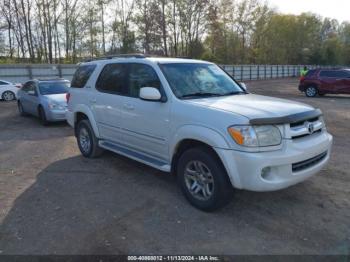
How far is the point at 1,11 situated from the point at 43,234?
30943 millimetres

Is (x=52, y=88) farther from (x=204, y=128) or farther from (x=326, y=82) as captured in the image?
(x=326, y=82)

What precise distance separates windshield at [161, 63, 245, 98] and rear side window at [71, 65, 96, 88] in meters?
2.08

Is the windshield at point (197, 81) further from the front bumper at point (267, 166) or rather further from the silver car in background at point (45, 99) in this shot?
the silver car in background at point (45, 99)

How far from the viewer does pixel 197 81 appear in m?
4.78

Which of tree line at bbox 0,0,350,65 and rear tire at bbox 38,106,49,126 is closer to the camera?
rear tire at bbox 38,106,49,126

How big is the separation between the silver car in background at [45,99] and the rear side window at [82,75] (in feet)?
12.7

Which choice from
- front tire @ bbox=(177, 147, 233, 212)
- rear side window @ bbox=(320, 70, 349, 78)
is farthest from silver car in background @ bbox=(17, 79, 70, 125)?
rear side window @ bbox=(320, 70, 349, 78)

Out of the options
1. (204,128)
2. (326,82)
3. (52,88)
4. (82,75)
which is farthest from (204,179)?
(326,82)

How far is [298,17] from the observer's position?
66688 millimetres

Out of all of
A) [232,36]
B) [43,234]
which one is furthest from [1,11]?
[232,36]

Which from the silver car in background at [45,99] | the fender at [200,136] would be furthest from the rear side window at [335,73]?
the fender at [200,136]

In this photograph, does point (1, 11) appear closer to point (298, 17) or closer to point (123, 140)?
point (123, 140)

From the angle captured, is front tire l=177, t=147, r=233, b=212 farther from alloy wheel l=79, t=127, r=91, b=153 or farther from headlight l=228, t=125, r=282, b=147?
alloy wheel l=79, t=127, r=91, b=153

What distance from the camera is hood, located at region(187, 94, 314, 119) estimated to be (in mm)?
3732
